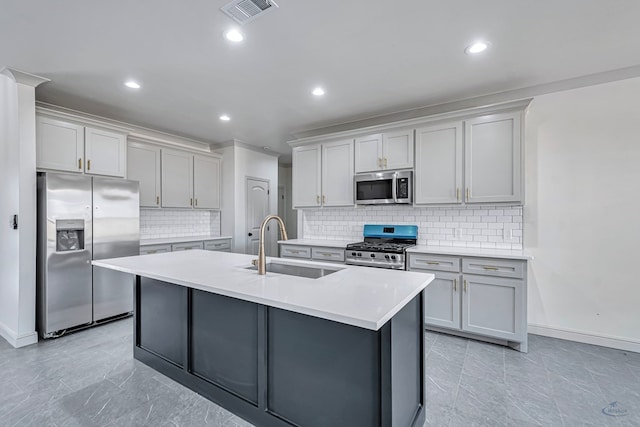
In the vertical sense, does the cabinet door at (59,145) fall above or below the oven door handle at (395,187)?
above

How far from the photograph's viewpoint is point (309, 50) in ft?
7.89

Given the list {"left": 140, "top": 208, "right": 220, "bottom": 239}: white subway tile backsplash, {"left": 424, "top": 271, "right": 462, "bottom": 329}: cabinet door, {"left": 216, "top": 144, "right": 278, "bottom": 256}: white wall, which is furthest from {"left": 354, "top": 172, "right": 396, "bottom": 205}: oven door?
{"left": 140, "top": 208, "right": 220, "bottom": 239}: white subway tile backsplash

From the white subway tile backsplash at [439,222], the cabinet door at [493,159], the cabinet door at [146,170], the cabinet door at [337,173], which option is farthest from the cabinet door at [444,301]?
the cabinet door at [146,170]

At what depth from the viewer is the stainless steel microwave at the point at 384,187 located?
3.54 m

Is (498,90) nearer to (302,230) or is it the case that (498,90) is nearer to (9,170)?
(302,230)

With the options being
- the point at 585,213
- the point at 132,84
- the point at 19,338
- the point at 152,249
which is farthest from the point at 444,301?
the point at 19,338

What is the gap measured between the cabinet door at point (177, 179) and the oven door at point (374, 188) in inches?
110

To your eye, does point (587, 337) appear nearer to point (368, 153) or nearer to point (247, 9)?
point (368, 153)

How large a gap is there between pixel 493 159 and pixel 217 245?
4133mm

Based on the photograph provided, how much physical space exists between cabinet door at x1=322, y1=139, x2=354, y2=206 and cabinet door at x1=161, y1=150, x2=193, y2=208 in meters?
2.30

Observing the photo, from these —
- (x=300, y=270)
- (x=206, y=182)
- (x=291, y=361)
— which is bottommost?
(x=291, y=361)

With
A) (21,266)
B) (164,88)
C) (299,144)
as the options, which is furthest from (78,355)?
(299,144)

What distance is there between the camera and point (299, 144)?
14.5 feet

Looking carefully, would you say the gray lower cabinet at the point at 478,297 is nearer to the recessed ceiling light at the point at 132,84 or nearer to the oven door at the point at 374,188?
the oven door at the point at 374,188
